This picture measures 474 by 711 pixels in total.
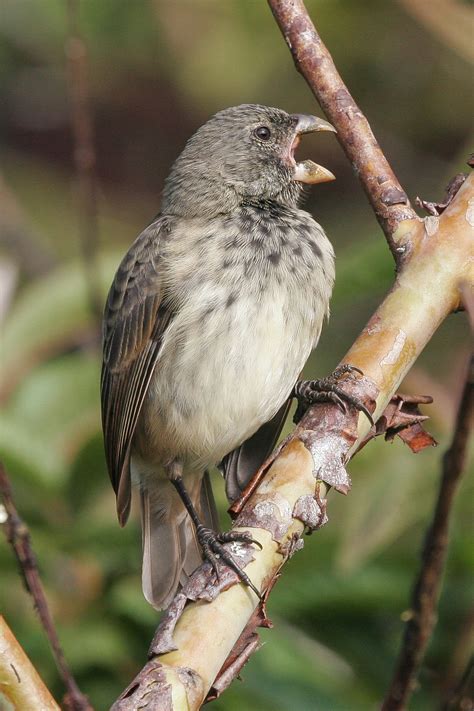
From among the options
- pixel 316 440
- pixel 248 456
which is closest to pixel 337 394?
pixel 316 440

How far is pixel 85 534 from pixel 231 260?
0.91 metres

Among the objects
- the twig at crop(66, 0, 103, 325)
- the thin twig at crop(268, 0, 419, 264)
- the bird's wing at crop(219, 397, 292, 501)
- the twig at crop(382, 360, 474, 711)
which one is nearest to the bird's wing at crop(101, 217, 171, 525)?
the bird's wing at crop(219, 397, 292, 501)

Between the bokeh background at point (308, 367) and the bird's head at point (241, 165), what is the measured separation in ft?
1.09

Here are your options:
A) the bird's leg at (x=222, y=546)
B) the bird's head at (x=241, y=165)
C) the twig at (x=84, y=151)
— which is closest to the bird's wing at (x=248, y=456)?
the bird's leg at (x=222, y=546)

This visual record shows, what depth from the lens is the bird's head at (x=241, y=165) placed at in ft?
12.1

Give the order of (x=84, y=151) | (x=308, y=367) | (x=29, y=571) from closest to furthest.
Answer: (x=29, y=571) < (x=84, y=151) < (x=308, y=367)

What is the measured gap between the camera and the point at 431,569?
9.02ft

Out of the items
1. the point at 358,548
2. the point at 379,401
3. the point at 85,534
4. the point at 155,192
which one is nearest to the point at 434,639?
the point at 358,548

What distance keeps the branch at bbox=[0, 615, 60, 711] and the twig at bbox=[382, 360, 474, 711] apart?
1.10m

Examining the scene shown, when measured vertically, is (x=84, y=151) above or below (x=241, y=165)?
above

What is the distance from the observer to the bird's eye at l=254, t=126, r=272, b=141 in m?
3.88

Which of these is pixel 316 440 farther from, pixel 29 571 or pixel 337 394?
pixel 29 571

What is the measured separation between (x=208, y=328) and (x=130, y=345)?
1.18 feet

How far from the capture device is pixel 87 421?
3969 millimetres
